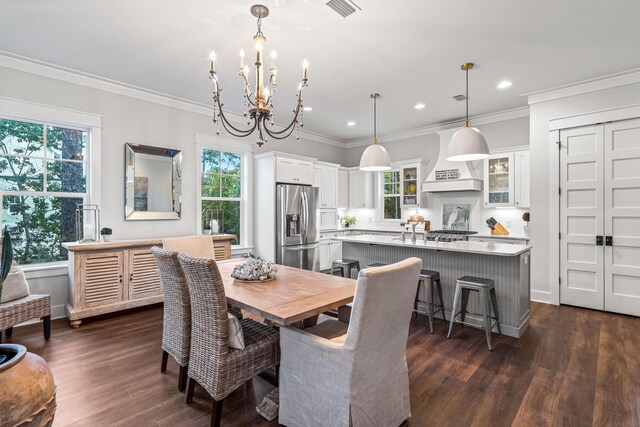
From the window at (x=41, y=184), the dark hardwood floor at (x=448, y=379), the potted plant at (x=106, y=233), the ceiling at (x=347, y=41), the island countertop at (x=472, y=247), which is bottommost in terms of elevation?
the dark hardwood floor at (x=448, y=379)

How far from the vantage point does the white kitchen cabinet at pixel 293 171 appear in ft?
17.7

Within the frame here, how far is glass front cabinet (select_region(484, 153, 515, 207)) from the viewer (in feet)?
16.6

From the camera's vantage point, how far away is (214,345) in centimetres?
184

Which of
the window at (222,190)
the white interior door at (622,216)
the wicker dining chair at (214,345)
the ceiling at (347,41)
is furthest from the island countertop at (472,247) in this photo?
the window at (222,190)

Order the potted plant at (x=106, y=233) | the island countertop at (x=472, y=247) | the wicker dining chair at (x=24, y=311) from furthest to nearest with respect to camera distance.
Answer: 1. the potted plant at (x=106, y=233)
2. the island countertop at (x=472, y=247)
3. the wicker dining chair at (x=24, y=311)

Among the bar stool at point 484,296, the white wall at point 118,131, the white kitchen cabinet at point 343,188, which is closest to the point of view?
the bar stool at point 484,296

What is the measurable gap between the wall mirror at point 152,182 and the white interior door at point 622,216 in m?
5.64

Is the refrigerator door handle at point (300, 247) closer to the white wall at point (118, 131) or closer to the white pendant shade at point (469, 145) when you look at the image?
the white wall at point (118, 131)

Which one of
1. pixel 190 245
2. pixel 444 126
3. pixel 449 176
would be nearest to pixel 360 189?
pixel 449 176

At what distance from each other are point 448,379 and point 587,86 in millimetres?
4065

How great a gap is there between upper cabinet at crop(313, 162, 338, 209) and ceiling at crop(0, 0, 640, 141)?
209 centimetres

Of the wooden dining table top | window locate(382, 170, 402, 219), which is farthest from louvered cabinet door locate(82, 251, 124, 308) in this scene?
window locate(382, 170, 402, 219)

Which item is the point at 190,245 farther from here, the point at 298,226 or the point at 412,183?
the point at 412,183

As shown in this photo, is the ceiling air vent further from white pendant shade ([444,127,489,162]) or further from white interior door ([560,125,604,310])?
white interior door ([560,125,604,310])
